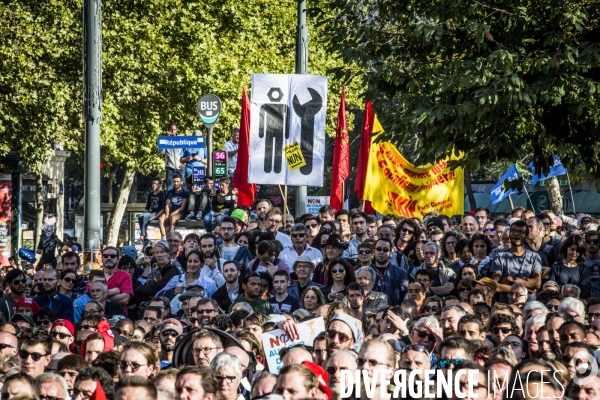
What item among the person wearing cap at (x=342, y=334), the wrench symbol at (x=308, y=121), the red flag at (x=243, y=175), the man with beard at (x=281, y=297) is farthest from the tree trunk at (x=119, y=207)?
the person wearing cap at (x=342, y=334)

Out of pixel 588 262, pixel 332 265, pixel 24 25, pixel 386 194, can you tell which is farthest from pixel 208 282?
pixel 24 25

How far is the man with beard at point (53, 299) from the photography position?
13719 millimetres

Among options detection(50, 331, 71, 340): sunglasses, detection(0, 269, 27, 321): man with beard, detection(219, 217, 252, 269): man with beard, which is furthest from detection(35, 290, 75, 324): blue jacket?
detection(50, 331, 71, 340): sunglasses

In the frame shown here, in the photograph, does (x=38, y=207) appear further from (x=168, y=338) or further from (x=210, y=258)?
(x=168, y=338)

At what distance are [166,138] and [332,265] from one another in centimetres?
868

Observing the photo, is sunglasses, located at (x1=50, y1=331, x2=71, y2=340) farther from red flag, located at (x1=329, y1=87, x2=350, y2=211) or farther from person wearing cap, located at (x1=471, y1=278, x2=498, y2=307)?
red flag, located at (x1=329, y1=87, x2=350, y2=211)

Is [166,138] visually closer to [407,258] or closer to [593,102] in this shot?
[407,258]

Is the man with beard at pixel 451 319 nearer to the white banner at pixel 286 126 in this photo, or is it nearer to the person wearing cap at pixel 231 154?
the white banner at pixel 286 126

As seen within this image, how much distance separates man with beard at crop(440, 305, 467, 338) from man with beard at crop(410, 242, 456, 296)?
2445 millimetres

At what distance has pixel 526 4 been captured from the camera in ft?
40.7

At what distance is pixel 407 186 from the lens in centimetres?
1845

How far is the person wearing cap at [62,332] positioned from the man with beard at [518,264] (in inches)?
170

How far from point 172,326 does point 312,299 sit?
1608 mm

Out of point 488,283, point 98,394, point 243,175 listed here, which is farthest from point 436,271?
point 243,175
